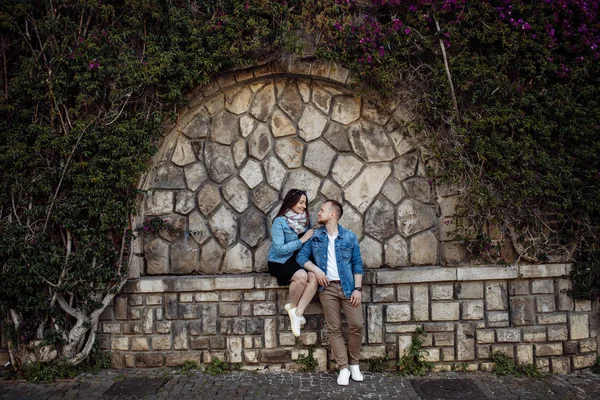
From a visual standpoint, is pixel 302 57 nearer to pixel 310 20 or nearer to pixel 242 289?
pixel 310 20

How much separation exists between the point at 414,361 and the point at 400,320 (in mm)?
448

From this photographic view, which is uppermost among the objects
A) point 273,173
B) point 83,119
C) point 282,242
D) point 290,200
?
point 83,119

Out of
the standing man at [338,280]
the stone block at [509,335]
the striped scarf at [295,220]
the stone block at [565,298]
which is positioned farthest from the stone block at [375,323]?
the stone block at [565,298]

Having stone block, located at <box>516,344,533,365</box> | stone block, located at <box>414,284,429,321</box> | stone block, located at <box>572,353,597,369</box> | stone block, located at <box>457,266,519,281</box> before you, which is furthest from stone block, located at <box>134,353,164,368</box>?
stone block, located at <box>572,353,597,369</box>

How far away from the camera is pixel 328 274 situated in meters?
4.59

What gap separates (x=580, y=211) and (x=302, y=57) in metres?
3.38

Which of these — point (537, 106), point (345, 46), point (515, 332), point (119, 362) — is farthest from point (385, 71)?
point (119, 362)

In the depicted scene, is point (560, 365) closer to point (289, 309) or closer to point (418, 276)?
point (418, 276)

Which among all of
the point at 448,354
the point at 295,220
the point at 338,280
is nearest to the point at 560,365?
the point at 448,354

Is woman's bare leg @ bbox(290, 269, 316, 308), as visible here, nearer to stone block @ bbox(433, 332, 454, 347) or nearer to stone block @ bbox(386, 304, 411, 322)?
stone block @ bbox(386, 304, 411, 322)

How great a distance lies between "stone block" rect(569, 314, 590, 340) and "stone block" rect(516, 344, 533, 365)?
47 centimetres

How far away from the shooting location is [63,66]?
189 inches

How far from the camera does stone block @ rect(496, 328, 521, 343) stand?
482 cm

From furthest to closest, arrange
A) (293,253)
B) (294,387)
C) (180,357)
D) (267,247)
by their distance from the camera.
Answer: (267,247) → (180,357) → (293,253) → (294,387)
